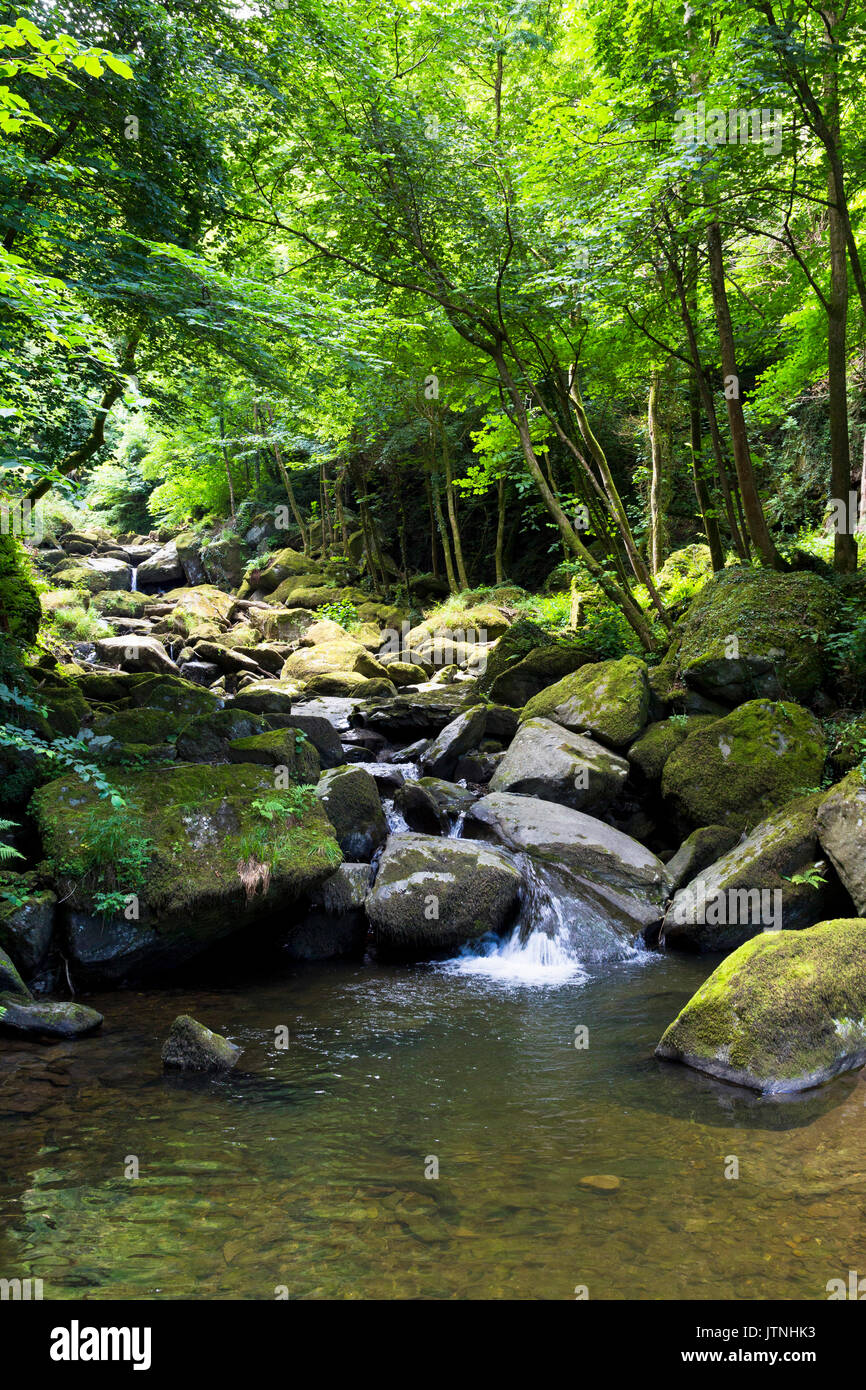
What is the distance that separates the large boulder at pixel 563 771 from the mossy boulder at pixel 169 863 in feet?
11.5

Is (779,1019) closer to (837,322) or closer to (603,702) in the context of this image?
(603,702)

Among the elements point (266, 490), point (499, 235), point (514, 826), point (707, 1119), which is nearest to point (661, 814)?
point (514, 826)

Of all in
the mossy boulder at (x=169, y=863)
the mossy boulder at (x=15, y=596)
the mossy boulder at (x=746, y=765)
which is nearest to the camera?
the mossy boulder at (x=169, y=863)

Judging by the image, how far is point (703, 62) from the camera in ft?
34.7

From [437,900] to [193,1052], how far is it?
125 inches

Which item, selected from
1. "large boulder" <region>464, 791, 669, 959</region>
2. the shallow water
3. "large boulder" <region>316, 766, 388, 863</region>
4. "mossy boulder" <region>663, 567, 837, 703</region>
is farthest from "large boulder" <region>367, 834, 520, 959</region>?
"mossy boulder" <region>663, 567, 837, 703</region>

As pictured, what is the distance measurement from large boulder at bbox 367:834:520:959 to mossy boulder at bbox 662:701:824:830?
2803 mm

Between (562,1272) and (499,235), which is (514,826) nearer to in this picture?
(562,1272)

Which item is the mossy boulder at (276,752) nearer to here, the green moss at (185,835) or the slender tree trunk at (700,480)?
the green moss at (185,835)

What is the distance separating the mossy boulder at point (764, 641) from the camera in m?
10.4

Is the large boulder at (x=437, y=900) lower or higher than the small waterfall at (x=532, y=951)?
higher

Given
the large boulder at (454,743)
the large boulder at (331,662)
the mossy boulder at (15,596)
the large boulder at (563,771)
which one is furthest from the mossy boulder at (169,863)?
the large boulder at (331,662)

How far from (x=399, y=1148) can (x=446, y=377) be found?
45.8 ft

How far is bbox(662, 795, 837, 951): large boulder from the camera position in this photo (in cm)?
769
